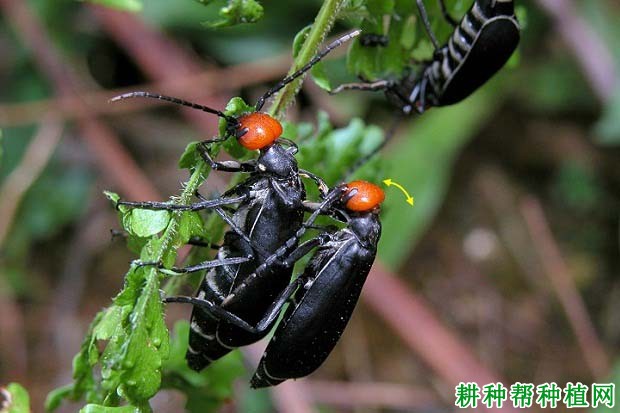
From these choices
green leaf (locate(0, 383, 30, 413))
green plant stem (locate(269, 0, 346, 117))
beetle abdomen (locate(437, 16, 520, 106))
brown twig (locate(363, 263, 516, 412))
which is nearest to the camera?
green plant stem (locate(269, 0, 346, 117))

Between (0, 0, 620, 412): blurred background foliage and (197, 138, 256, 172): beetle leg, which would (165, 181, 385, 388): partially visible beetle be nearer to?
(197, 138, 256, 172): beetle leg

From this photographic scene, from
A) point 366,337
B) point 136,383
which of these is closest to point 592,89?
point 366,337

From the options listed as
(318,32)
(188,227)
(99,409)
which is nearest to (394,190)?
(318,32)

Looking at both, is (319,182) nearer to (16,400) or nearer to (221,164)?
(221,164)

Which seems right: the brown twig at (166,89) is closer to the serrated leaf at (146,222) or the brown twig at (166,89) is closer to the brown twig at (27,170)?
the brown twig at (27,170)

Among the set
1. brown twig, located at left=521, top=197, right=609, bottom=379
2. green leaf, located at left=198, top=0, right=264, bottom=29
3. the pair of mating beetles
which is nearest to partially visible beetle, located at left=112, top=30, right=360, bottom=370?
the pair of mating beetles

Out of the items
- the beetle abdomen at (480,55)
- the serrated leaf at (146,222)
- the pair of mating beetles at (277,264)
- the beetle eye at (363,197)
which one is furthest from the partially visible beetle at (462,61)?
the serrated leaf at (146,222)
